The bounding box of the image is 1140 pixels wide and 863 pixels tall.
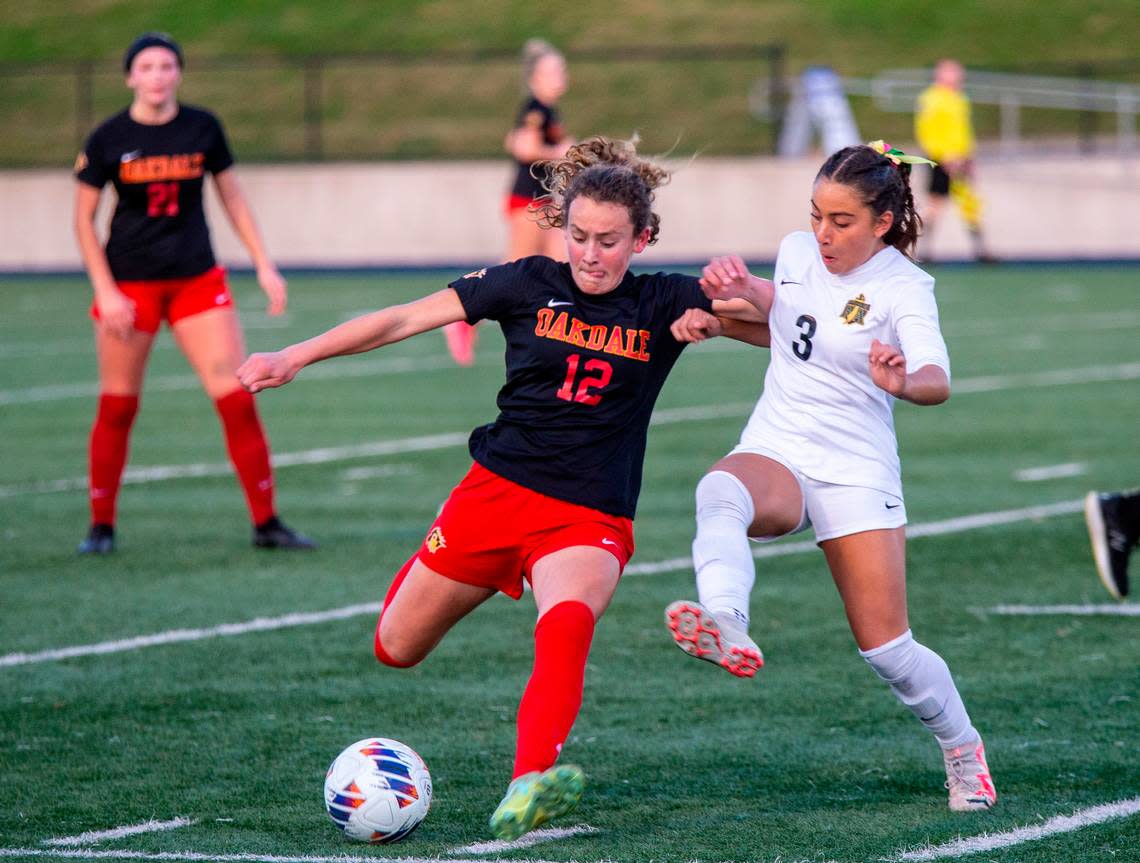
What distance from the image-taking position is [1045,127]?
42.6 metres

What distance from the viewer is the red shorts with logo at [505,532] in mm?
5320

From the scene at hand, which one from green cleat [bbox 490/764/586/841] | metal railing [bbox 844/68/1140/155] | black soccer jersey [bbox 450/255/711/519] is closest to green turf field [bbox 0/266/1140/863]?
green cleat [bbox 490/764/586/841]

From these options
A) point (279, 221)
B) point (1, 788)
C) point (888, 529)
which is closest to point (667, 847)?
point (888, 529)

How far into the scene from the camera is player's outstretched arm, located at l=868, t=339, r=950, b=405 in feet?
16.0

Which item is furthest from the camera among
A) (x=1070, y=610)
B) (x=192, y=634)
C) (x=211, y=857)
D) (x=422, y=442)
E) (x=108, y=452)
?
(x=422, y=442)

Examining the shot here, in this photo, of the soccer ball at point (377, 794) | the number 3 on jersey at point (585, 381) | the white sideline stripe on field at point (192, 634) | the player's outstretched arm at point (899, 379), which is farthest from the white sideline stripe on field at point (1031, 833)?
the white sideline stripe on field at point (192, 634)

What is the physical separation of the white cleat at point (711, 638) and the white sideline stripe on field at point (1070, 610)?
3388mm

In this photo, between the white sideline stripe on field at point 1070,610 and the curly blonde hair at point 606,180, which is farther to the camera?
the white sideline stripe on field at point 1070,610

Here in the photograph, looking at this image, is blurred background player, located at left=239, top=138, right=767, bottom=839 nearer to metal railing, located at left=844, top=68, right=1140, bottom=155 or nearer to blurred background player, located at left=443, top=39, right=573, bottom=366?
blurred background player, located at left=443, top=39, right=573, bottom=366

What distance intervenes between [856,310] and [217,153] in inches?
186

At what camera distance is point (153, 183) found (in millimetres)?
9164

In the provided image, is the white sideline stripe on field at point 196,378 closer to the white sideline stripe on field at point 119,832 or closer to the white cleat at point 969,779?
the white sideline stripe on field at point 119,832

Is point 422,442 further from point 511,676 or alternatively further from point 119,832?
point 119,832

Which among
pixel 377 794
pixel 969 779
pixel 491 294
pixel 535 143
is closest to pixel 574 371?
pixel 491 294
